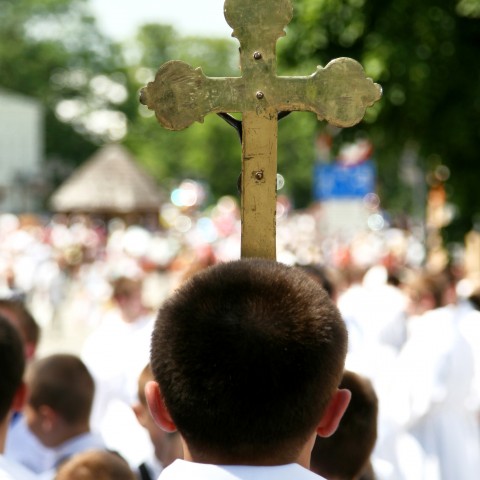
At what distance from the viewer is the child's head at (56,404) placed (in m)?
4.00

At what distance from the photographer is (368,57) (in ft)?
32.1

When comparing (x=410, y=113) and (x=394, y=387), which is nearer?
(x=394, y=387)

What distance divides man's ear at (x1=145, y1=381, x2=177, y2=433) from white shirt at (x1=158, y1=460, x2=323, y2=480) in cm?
11

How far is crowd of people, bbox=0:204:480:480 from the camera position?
1.80m

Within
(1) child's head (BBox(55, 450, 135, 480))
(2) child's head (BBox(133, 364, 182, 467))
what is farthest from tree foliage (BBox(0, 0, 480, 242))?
(1) child's head (BBox(55, 450, 135, 480))

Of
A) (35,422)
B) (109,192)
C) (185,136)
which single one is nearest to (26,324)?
(35,422)

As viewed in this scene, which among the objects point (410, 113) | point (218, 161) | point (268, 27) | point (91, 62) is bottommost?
point (268, 27)

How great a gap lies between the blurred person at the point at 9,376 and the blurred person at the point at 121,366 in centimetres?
177

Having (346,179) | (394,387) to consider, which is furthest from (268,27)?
(346,179)

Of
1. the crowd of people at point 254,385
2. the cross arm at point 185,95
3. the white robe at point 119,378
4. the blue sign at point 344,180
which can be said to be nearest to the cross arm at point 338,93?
the cross arm at point 185,95

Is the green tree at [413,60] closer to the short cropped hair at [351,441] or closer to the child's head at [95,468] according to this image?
the short cropped hair at [351,441]

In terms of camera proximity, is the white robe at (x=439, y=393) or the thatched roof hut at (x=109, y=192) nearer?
the white robe at (x=439, y=393)

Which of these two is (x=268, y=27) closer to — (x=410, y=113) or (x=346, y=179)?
(x=410, y=113)

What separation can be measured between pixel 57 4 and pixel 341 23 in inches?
2430
